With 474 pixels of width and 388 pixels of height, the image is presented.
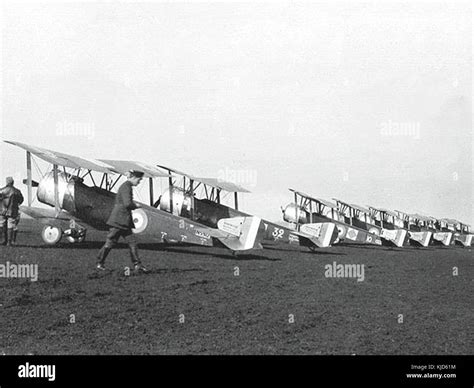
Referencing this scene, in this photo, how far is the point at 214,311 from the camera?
702cm

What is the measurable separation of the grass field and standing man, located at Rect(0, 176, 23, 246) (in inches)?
43.1

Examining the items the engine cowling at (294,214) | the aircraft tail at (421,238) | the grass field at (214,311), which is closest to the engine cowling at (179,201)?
the grass field at (214,311)

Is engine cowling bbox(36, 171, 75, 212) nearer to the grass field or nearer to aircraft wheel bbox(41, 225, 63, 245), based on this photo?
aircraft wheel bbox(41, 225, 63, 245)

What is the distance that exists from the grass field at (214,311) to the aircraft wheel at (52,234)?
3.79 ft

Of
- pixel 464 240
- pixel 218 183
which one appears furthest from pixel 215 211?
pixel 464 240

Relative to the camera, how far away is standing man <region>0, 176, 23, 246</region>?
12059 millimetres

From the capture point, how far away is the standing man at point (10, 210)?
39.6 feet

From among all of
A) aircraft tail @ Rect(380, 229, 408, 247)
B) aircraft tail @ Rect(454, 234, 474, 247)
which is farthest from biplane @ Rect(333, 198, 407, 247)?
aircraft tail @ Rect(454, 234, 474, 247)

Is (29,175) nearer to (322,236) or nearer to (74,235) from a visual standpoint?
(74,235)

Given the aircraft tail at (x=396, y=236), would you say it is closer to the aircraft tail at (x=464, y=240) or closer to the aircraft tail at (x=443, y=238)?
the aircraft tail at (x=443, y=238)
